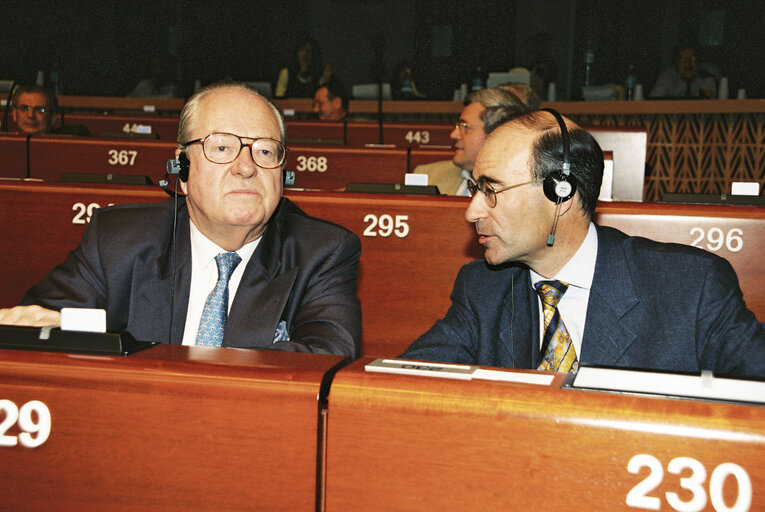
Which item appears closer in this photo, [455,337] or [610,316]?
[610,316]

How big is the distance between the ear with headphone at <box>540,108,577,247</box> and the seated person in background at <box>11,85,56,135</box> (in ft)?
15.1

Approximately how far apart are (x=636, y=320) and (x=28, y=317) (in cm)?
121

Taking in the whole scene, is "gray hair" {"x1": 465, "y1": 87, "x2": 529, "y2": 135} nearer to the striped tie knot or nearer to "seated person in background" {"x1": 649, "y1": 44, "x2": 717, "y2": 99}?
the striped tie knot

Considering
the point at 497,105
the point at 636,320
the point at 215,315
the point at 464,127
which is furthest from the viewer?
the point at 464,127

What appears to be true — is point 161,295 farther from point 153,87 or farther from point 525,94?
point 153,87

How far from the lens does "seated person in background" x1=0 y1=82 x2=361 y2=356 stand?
166cm

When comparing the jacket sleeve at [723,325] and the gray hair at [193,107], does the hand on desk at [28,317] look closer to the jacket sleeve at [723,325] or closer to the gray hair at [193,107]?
the gray hair at [193,107]

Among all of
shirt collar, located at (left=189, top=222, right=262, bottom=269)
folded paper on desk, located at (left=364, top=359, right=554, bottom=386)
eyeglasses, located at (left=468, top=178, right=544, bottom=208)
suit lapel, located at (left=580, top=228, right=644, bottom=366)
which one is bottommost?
suit lapel, located at (left=580, top=228, right=644, bottom=366)

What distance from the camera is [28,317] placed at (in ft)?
4.71

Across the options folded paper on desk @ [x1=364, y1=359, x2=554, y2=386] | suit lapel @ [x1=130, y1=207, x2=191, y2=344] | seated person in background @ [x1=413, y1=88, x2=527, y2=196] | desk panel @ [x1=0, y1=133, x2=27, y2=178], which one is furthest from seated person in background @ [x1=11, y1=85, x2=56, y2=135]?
folded paper on desk @ [x1=364, y1=359, x2=554, y2=386]

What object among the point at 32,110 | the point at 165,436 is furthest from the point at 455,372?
the point at 32,110

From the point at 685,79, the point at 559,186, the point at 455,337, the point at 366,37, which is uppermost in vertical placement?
the point at 366,37

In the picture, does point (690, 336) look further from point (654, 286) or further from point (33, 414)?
point (33, 414)

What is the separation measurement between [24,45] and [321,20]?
4.08m
